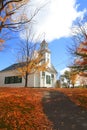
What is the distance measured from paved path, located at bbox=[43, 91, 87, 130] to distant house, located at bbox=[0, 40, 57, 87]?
77.7ft

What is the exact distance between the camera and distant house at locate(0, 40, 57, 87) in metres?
40.7

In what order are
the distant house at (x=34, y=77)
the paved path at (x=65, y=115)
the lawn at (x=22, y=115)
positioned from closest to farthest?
the lawn at (x=22, y=115) < the paved path at (x=65, y=115) < the distant house at (x=34, y=77)

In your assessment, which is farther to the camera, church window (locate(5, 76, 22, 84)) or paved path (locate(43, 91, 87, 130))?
church window (locate(5, 76, 22, 84))

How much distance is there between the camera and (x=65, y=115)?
13289 millimetres

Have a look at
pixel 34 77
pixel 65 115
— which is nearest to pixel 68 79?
pixel 34 77

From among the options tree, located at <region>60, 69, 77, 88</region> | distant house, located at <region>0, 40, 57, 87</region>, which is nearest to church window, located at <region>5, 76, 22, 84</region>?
distant house, located at <region>0, 40, 57, 87</region>

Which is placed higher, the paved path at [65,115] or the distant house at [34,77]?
the distant house at [34,77]

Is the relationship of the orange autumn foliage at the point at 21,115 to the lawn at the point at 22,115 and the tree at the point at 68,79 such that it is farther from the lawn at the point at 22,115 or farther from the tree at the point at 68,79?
the tree at the point at 68,79

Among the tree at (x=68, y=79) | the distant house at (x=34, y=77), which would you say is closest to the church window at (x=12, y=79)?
the distant house at (x=34, y=77)

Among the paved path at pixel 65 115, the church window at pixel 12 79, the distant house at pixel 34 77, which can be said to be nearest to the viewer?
the paved path at pixel 65 115

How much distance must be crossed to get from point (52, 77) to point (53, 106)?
102 ft

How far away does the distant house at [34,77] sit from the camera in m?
40.7

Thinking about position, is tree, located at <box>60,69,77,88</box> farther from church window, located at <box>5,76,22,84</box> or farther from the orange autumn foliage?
the orange autumn foliage

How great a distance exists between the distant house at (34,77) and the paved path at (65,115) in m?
23.7
